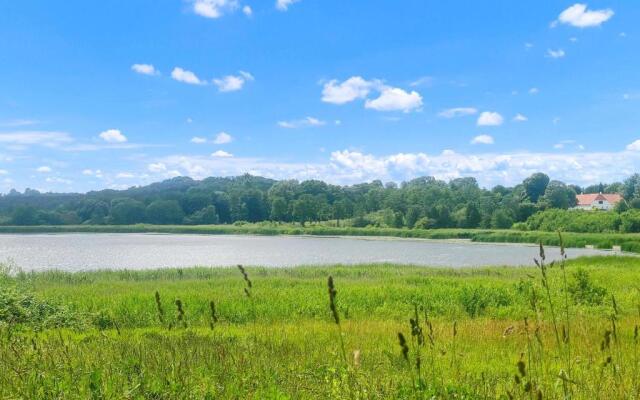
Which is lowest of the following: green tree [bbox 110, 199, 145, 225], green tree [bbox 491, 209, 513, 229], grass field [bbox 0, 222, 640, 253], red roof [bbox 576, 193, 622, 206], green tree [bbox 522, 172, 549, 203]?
grass field [bbox 0, 222, 640, 253]

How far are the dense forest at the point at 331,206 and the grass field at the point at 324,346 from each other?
8824 cm

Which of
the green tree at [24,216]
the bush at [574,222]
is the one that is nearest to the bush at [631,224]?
the bush at [574,222]

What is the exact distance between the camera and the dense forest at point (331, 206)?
112 metres

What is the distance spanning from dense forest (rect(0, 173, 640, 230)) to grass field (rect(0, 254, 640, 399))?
88243mm

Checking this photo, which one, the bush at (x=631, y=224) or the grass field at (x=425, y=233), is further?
the bush at (x=631, y=224)

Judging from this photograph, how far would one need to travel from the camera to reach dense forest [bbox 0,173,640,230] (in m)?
112

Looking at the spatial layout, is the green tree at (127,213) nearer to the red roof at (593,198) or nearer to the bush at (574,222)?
the bush at (574,222)

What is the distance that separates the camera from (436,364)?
7.75 meters

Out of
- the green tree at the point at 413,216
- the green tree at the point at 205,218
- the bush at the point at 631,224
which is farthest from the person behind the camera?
the green tree at the point at 205,218

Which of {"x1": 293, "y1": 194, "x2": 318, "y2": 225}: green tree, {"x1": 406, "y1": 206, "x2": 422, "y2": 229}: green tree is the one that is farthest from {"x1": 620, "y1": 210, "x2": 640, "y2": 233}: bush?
{"x1": 293, "y1": 194, "x2": 318, "y2": 225}: green tree

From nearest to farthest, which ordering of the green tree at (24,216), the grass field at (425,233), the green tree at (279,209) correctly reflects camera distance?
the grass field at (425,233) → the green tree at (279,209) → the green tree at (24,216)

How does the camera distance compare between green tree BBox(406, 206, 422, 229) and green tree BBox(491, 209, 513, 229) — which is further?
green tree BBox(406, 206, 422, 229)

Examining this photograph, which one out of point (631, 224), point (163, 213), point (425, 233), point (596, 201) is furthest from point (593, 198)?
point (163, 213)

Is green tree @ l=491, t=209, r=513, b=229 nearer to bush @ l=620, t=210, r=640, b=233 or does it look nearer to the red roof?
bush @ l=620, t=210, r=640, b=233
